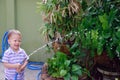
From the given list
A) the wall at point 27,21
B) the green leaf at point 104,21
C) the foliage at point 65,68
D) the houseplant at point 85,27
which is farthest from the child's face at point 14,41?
the wall at point 27,21

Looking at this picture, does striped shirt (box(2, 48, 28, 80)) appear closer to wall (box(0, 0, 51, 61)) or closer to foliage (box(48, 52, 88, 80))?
foliage (box(48, 52, 88, 80))

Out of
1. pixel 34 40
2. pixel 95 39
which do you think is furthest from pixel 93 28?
pixel 34 40

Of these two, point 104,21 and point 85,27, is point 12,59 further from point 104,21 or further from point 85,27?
point 104,21

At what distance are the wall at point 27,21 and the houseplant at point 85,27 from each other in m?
1.26

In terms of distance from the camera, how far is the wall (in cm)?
559

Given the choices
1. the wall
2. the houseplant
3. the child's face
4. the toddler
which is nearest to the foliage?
the houseplant

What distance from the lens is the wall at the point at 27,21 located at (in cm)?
559

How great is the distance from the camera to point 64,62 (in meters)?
3.85

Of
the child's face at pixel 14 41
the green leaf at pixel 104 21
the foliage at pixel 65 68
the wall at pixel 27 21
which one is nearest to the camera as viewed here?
the child's face at pixel 14 41

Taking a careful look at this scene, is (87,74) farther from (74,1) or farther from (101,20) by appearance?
(74,1)

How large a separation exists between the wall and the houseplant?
4.15 ft

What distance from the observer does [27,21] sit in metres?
5.66

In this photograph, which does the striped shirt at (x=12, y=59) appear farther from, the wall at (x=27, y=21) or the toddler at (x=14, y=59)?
the wall at (x=27, y=21)

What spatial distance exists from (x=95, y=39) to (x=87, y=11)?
0.71 metres
